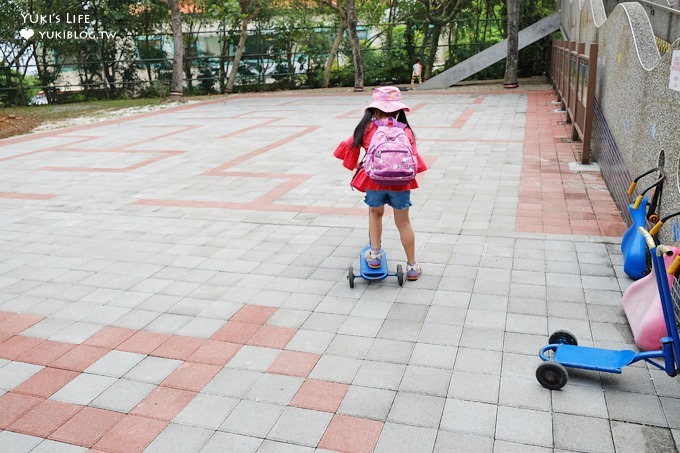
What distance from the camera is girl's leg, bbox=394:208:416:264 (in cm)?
479

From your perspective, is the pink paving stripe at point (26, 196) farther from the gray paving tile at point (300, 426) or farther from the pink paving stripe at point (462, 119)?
the pink paving stripe at point (462, 119)

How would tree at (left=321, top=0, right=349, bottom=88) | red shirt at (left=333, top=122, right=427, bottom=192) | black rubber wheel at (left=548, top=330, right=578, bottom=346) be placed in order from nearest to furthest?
black rubber wheel at (left=548, top=330, right=578, bottom=346) < red shirt at (left=333, top=122, right=427, bottom=192) < tree at (left=321, top=0, right=349, bottom=88)

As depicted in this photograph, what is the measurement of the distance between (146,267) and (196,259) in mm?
466

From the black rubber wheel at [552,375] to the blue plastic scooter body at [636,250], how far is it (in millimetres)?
1713

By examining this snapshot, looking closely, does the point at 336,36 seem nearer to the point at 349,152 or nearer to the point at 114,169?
the point at 114,169

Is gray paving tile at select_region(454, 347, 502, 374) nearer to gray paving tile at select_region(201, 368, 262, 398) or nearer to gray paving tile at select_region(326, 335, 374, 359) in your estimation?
gray paving tile at select_region(326, 335, 374, 359)

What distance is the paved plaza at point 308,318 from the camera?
3176mm

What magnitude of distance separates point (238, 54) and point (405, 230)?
864 inches

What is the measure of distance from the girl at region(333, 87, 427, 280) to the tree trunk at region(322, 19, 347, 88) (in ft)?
69.6

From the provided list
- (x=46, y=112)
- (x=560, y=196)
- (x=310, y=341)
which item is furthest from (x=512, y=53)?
(x=310, y=341)

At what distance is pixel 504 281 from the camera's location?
4.90 m

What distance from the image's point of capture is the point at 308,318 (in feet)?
14.5

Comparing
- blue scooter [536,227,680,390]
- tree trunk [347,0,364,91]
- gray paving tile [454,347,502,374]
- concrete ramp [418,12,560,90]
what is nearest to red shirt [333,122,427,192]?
gray paving tile [454,347,502,374]

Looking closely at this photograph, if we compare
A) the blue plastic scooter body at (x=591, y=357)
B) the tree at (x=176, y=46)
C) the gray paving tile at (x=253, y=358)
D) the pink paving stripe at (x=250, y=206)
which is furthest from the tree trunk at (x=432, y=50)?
the blue plastic scooter body at (x=591, y=357)
